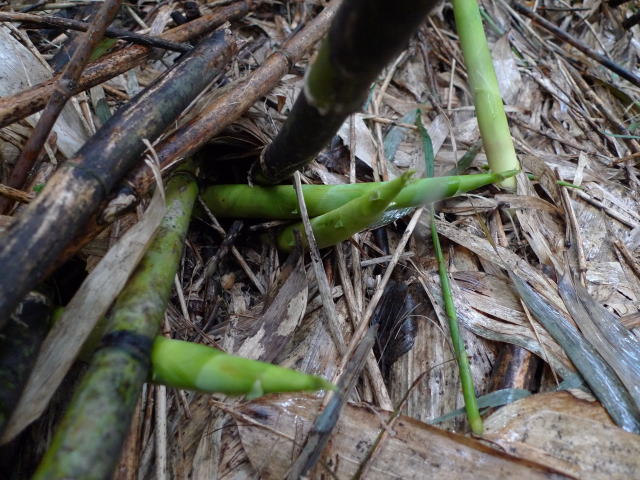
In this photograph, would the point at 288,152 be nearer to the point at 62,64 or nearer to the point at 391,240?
the point at 391,240

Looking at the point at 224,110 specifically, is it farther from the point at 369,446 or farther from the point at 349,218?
the point at 369,446

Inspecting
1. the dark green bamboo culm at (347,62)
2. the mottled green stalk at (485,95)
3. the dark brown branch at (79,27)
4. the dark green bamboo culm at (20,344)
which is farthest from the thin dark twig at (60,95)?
the mottled green stalk at (485,95)

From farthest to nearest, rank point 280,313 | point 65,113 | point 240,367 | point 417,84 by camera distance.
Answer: point 417,84
point 65,113
point 280,313
point 240,367

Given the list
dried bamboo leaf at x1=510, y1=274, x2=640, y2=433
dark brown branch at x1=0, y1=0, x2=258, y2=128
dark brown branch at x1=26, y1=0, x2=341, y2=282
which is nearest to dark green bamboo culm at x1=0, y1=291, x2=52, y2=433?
dark brown branch at x1=26, y1=0, x2=341, y2=282

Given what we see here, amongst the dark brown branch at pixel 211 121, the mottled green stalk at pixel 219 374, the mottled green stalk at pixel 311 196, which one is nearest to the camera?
the mottled green stalk at pixel 219 374

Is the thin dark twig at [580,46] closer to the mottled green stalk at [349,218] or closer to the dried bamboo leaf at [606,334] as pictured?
the dried bamboo leaf at [606,334]

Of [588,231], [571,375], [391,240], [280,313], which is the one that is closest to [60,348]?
[280,313]

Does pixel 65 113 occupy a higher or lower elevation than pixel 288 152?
higher

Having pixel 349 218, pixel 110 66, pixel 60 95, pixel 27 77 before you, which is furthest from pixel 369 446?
pixel 27 77
